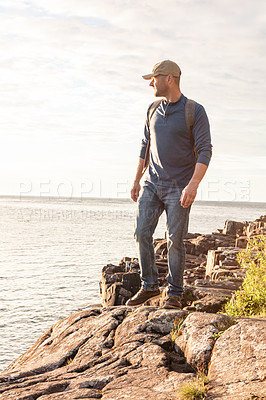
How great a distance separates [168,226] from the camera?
600 centimetres

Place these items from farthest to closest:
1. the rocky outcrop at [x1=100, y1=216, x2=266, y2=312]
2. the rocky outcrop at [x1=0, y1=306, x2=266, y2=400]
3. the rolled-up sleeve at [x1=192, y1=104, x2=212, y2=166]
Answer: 1. the rocky outcrop at [x1=100, y1=216, x2=266, y2=312]
2. the rolled-up sleeve at [x1=192, y1=104, x2=212, y2=166]
3. the rocky outcrop at [x1=0, y1=306, x2=266, y2=400]

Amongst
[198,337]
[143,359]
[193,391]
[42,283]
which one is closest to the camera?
[193,391]

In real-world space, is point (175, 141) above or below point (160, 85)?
below

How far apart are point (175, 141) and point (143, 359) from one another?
2605 mm

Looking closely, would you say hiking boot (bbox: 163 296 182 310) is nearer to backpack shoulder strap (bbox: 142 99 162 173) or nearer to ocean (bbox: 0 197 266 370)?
backpack shoulder strap (bbox: 142 99 162 173)

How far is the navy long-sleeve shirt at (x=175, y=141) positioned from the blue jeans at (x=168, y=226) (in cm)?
16

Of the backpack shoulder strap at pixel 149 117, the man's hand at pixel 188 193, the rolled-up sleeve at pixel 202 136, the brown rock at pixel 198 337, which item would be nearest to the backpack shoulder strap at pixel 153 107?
the backpack shoulder strap at pixel 149 117

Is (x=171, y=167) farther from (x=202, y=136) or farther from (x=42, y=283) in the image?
(x=42, y=283)

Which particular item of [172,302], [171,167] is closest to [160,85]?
[171,167]

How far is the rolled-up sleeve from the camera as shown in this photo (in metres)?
5.75

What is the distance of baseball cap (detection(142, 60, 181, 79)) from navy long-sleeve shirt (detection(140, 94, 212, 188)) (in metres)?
0.32

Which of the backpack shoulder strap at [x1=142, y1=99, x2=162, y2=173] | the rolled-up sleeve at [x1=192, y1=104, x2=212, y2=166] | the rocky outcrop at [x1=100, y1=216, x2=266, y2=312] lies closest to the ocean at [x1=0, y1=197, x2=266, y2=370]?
the rocky outcrop at [x1=100, y1=216, x2=266, y2=312]

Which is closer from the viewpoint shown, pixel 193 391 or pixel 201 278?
pixel 193 391

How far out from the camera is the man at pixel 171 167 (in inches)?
231
